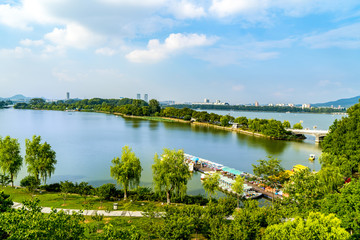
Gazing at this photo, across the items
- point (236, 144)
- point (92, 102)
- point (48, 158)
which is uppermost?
point (92, 102)

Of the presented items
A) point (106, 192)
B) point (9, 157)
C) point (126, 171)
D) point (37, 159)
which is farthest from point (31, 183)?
point (126, 171)

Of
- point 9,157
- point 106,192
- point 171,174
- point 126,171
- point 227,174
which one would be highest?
point 9,157

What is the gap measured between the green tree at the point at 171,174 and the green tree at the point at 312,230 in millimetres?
6416

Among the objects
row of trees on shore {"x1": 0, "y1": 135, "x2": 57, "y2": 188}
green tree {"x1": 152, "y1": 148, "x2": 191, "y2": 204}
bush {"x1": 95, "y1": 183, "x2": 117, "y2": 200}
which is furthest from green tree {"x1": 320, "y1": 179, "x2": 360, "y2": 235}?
row of trees on shore {"x1": 0, "y1": 135, "x2": 57, "y2": 188}

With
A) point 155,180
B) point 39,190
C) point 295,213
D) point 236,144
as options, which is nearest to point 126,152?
point 155,180

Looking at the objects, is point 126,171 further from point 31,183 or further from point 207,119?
point 207,119

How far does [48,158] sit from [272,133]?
35859 millimetres

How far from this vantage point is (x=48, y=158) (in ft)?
47.0

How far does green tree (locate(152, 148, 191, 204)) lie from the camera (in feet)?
41.5

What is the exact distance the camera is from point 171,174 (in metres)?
12.5

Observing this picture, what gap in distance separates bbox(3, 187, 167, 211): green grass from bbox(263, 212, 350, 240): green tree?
610 centimetres

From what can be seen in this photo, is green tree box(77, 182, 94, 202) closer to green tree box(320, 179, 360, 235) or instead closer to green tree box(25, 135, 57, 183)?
green tree box(25, 135, 57, 183)

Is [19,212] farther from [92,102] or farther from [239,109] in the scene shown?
[239,109]

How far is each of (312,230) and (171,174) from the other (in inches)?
300
